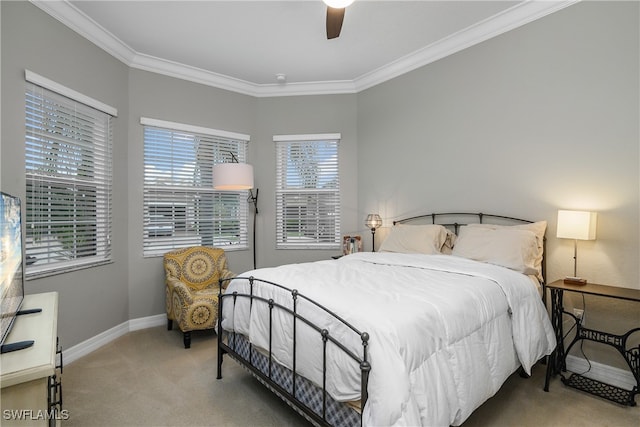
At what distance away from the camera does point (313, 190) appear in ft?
15.0

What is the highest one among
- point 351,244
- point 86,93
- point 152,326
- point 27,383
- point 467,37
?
point 467,37

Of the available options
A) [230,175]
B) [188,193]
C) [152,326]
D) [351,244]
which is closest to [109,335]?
[152,326]

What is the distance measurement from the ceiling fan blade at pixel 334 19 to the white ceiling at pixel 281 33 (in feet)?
2.21

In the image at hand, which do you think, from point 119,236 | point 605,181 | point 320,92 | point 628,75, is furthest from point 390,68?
point 119,236

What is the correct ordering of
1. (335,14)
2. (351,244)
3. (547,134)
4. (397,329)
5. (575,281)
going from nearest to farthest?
(397,329)
(335,14)
(575,281)
(547,134)
(351,244)

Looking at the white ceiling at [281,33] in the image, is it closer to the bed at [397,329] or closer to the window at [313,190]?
the window at [313,190]

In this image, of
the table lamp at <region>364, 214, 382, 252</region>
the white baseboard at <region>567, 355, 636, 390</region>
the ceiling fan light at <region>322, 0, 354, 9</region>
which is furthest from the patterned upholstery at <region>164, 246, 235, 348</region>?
the white baseboard at <region>567, 355, 636, 390</region>

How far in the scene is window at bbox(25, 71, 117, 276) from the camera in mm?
2580

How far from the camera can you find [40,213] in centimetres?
263

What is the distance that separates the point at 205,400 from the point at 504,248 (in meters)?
2.48

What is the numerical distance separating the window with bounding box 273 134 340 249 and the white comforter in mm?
1911

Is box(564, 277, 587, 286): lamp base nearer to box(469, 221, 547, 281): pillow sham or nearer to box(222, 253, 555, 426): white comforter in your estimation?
box(469, 221, 547, 281): pillow sham

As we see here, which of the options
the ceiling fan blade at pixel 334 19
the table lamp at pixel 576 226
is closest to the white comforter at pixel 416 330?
the table lamp at pixel 576 226

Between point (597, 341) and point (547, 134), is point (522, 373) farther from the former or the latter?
point (547, 134)
